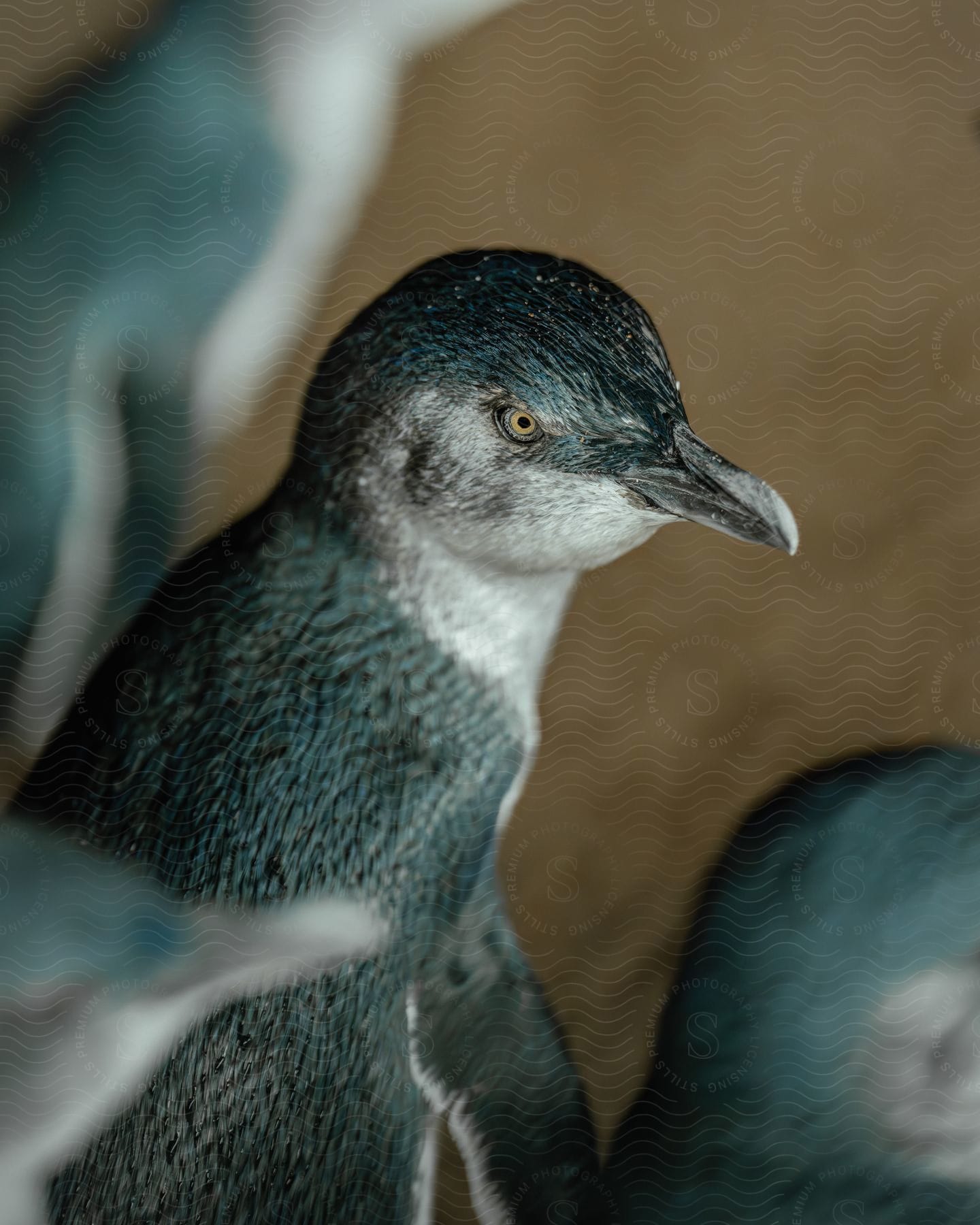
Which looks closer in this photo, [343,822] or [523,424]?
[523,424]

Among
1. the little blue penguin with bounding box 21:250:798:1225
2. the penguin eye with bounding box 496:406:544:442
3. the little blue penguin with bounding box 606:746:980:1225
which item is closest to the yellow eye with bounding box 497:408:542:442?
the penguin eye with bounding box 496:406:544:442

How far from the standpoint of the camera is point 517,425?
101 cm

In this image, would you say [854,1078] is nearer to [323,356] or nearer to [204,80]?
[323,356]

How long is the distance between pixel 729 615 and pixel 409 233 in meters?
0.52

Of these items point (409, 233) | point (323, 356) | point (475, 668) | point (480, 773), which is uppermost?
point (409, 233)

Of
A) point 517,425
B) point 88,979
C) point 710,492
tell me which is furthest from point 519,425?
point 88,979

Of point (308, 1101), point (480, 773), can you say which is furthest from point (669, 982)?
point (308, 1101)

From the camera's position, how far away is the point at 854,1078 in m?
1.13

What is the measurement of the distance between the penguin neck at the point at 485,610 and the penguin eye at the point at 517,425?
0.14 metres

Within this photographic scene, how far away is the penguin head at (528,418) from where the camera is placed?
0.99 meters

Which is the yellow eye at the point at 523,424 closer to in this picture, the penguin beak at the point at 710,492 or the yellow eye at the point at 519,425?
the yellow eye at the point at 519,425

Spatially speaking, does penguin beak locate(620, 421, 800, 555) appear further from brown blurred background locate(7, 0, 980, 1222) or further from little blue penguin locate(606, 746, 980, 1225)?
little blue penguin locate(606, 746, 980, 1225)

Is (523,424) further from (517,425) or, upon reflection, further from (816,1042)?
(816,1042)

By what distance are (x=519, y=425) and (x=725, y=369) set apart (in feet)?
0.79
